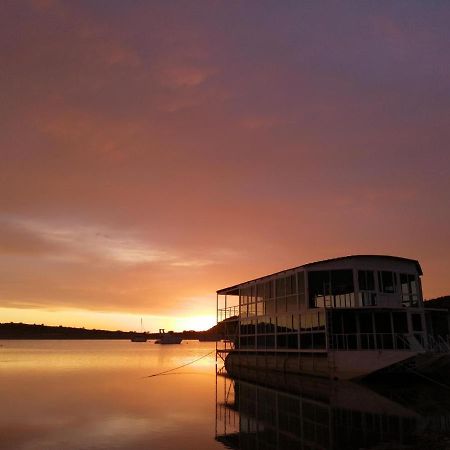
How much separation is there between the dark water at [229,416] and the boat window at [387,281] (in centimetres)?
757

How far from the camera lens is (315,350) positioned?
122ft

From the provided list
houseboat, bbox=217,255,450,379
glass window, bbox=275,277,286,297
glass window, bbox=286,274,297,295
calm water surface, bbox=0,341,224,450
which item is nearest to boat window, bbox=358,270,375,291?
houseboat, bbox=217,255,450,379

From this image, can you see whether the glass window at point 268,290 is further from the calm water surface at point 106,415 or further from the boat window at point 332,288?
the calm water surface at point 106,415

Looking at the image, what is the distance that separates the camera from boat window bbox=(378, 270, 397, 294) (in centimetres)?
3831

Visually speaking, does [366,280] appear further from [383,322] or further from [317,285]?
[317,285]

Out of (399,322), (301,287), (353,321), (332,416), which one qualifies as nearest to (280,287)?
(301,287)

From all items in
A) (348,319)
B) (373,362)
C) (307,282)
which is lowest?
(373,362)

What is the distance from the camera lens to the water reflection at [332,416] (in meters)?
17.7

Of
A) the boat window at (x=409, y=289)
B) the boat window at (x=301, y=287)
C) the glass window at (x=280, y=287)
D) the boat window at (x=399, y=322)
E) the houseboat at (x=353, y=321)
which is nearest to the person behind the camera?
the houseboat at (x=353, y=321)

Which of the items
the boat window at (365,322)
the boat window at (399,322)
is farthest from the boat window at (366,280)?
the boat window at (399,322)

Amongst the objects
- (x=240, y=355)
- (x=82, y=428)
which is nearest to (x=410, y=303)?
(x=240, y=355)

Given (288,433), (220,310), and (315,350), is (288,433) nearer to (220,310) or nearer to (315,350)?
(315,350)

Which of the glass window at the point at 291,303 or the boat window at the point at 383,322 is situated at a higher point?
the glass window at the point at 291,303

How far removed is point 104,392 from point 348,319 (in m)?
19.5
